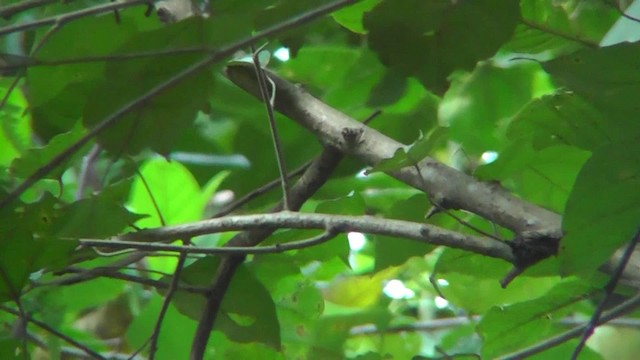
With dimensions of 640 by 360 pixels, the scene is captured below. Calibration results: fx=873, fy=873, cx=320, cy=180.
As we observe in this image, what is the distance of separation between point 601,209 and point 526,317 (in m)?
0.13

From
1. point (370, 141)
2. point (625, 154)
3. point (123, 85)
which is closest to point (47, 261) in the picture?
point (123, 85)

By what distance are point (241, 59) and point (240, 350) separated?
0.22m

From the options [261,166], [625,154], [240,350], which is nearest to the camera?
[625,154]

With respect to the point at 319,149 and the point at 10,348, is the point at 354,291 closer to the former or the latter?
the point at 319,149

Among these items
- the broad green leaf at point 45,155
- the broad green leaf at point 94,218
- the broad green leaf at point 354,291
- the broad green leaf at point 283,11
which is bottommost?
the broad green leaf at point 354,291

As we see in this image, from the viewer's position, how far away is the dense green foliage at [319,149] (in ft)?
1.52

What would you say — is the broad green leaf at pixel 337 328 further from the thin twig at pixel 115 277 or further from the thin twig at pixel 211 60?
the thin twig at pixel 211 60

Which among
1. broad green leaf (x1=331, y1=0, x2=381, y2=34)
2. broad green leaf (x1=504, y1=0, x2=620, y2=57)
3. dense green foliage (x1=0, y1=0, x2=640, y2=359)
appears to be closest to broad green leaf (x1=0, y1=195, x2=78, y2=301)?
dense green foliage (x1=0, y1=0, x2=640, y2=359)

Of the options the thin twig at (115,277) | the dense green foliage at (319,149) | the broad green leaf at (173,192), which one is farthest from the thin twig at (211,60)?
the broad green leaf at (173,192)

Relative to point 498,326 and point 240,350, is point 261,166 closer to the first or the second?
point 240,350

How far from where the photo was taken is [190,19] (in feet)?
1.55

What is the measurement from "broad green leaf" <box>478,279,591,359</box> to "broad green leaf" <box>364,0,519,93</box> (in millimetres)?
145

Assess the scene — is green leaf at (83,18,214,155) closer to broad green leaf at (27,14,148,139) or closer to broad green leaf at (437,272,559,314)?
broad green leaf at (27,14,148,139)

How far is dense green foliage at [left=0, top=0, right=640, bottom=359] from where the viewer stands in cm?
46
